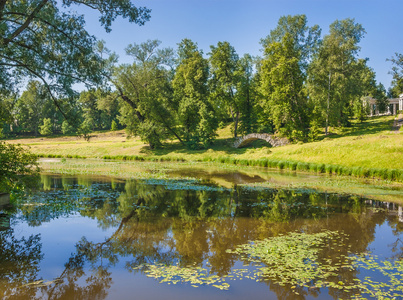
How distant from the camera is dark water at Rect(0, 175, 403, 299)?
6.77 metres

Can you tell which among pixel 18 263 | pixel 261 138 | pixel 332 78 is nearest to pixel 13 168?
pixel 18 263

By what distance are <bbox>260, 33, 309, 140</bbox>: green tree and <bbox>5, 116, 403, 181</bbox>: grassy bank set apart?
4543 millimetres

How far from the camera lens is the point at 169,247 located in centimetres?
927

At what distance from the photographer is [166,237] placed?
10203 millimetres

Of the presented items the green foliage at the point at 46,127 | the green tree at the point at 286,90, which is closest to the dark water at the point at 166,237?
the green tree at the point at 286,90

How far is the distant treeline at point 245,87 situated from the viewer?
46.0m

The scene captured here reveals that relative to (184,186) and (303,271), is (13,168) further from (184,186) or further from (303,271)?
(184,186)

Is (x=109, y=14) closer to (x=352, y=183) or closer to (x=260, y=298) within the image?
(x=260, y=298)

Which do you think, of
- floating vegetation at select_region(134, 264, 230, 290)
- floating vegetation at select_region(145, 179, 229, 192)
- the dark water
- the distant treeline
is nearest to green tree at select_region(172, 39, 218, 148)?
Result: the distant treeline

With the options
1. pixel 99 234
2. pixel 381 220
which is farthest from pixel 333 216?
pixel 99 234

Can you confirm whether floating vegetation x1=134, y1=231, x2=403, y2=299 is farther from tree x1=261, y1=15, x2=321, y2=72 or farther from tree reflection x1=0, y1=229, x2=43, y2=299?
tree x1=261, y1=15, x2=321, y2=72

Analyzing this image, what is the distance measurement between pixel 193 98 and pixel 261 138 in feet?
41.7

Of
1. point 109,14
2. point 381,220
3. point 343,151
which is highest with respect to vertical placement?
point 109,14

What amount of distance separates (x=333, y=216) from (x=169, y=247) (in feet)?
25.7
